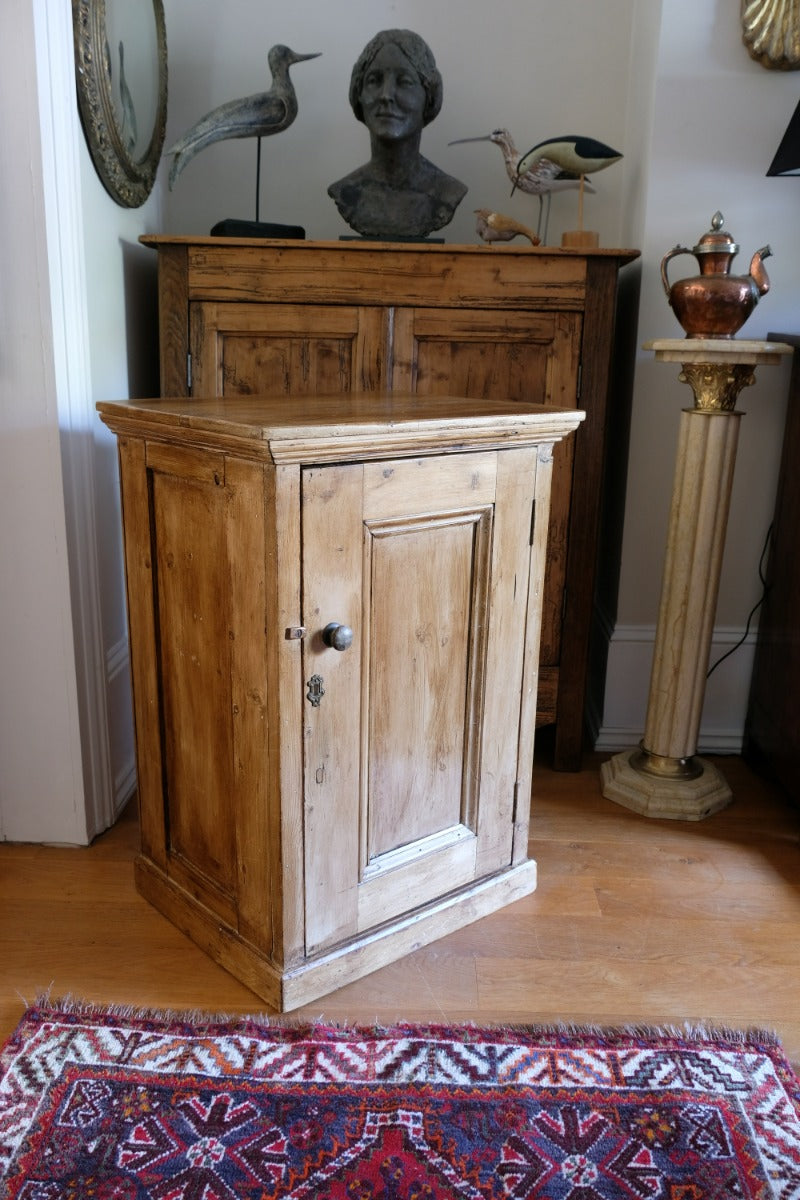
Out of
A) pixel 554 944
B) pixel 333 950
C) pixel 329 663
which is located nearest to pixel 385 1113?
pixel 333 950

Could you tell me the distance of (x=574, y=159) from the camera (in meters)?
2.23

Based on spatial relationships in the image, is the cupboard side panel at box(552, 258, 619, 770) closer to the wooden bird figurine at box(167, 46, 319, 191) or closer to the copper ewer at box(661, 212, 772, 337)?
the copper ewer at box(661, 212, 772, 337)

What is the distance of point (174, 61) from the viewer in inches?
98.7

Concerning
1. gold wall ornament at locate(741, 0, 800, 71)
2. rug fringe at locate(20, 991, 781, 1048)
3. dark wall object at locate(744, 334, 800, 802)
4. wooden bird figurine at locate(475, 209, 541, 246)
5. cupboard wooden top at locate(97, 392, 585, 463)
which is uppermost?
gold wall ornament at locate(741, 0, 800, 71)

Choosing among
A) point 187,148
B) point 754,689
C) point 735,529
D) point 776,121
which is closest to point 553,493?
point 735,529

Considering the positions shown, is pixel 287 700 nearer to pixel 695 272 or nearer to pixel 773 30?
pixel 695 272

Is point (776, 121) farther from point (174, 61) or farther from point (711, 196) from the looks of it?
point (174, 61)

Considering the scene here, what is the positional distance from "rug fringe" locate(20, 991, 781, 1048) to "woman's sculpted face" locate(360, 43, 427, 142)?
1.89 metres

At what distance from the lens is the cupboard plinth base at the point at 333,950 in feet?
4.89

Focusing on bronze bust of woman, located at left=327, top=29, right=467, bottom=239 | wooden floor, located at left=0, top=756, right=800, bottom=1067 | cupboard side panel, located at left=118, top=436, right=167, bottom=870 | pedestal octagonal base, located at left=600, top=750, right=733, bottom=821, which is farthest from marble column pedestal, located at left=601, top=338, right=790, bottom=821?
cupboard side panel, located at left=118, top=436, right=167, bottom=870

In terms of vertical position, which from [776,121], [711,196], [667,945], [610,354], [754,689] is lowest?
[667,945]

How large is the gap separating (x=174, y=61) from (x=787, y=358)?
5.74 ft

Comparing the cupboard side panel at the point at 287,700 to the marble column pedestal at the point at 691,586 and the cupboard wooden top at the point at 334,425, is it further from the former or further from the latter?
the marble column pedestal at the point at 691,586

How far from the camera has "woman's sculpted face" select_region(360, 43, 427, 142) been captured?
2197mm
